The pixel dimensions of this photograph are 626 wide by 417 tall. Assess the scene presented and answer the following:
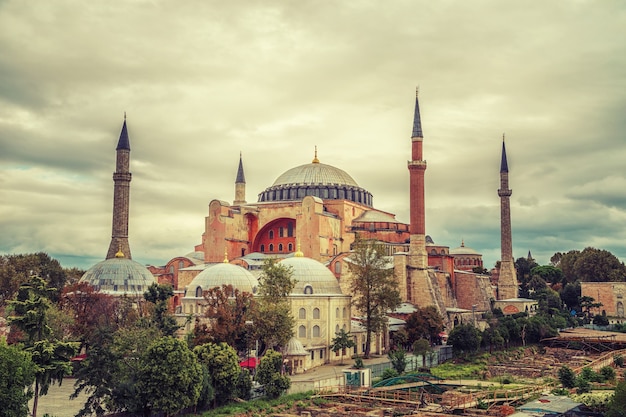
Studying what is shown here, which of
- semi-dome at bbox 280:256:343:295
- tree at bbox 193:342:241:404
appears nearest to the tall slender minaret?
semi-dome at bbox 280:256:343:295

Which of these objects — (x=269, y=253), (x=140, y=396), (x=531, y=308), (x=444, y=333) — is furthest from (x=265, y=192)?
(x=140, y=396)

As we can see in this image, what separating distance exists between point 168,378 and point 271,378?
5036mm

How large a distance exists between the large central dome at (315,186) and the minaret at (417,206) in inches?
345

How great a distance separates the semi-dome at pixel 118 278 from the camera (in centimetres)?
3731

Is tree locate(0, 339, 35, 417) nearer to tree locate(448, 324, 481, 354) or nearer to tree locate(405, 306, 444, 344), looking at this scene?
tree locate(405, 306, 444, 344)

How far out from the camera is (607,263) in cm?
6481

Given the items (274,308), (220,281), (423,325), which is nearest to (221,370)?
(274,308)

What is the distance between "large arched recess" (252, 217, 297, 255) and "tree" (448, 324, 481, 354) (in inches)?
616

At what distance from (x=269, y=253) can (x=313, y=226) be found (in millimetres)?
5251

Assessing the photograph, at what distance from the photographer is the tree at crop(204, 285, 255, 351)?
27.2 meters

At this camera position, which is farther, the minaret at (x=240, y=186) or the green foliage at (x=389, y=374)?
the minaret at (x=240, y=186)

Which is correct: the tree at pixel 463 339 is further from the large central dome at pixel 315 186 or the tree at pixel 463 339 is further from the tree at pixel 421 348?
the large central dome at pixel 315 186

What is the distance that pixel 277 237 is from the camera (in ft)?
160

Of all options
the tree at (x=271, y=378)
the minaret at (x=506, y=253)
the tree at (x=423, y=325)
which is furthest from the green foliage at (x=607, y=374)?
the minaret at (x=506, y=253)
